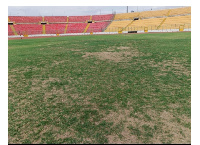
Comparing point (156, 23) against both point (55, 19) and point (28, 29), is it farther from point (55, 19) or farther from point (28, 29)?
point (28, 29)

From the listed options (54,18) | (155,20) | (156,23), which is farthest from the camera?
(54,18)

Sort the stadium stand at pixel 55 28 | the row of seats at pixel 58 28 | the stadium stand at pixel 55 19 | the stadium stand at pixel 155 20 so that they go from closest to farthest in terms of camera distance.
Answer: the stadium stand at pixel 155 20, the row of seats at pixel 58 28, the stadium stand at pixel 55 28, the stadium stand at pixel 55 19

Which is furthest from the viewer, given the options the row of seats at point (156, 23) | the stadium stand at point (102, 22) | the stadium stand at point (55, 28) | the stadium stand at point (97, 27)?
the stadium stand at point (97, 27)

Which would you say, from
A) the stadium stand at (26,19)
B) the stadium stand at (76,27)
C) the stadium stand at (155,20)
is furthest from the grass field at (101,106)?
the stadium stand at (26,19)

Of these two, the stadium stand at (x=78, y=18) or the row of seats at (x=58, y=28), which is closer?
the row of seats at (x=58, y=28)

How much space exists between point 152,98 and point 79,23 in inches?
2069

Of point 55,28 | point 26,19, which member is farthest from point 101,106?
point 26,19

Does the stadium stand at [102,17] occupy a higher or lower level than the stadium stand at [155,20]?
higher

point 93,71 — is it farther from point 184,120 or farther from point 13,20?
point 13,20

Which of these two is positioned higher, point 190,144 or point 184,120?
point 184,120

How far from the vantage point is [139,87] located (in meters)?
4.64

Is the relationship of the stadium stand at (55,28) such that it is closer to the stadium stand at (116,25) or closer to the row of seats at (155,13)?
the stadium stand at (116,25)

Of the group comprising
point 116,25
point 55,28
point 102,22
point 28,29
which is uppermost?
point 102,22

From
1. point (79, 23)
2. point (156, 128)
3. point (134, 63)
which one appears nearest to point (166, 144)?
point (156, 128)
